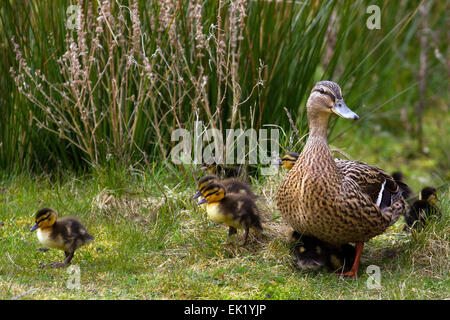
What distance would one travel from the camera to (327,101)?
4359mm

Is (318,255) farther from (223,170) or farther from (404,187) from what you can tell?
(223,170)

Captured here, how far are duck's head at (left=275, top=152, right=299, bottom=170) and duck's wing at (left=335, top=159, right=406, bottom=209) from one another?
63 cm

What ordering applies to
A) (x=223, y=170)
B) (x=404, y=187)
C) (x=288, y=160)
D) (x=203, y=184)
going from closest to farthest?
(x=203, y=184) → (x=404, y=187) → (x=288, y=160) → (x=223, y=170)

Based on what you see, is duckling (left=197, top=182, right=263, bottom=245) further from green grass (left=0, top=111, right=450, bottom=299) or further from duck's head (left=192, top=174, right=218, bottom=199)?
green grass (left=0, top=111, right=450, bottom=299)

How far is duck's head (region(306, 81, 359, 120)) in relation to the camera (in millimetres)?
4316

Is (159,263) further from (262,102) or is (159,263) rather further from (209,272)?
(262,102)

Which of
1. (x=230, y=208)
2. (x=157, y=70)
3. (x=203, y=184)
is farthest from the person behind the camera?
(x=157, y=70)

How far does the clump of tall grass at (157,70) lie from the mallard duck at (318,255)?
1.45 meters

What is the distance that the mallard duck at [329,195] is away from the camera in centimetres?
426

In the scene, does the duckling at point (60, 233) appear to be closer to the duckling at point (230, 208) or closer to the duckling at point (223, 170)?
Result: the duckling at point (230, 208)

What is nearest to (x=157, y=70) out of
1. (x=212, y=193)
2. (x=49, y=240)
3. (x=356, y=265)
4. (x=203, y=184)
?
(x=203, y=184)

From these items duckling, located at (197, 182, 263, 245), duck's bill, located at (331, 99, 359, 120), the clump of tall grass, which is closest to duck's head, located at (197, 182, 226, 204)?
duckling, located at (197, 182, 263, 245)

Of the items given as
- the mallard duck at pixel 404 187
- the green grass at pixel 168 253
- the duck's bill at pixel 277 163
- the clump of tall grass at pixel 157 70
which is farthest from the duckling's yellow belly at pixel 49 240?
the mallard duck at pixel 404 187

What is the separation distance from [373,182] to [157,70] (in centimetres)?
233
